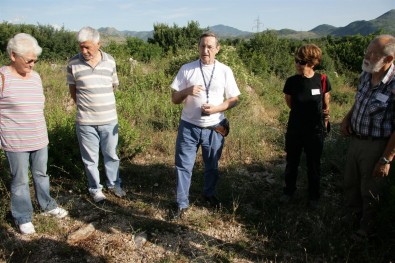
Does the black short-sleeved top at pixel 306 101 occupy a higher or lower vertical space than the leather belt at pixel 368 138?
higher

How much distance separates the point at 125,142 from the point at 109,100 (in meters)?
1.30

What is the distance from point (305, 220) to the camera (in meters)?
3.33

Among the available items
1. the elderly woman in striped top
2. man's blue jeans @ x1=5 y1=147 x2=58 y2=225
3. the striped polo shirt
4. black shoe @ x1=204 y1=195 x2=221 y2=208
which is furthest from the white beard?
man's blue jeans @ x1=5 y1=147 x2=58 y2=225

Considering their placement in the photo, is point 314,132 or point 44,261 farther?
point 314,132

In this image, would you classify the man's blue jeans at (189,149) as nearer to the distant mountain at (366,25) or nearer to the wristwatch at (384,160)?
the wristwatch at (384,160)

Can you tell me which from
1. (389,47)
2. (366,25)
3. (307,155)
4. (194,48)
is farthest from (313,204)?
(366,25)

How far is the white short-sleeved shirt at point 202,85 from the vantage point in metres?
3.08

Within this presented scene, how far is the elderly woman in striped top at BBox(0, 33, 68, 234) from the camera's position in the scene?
271 cm

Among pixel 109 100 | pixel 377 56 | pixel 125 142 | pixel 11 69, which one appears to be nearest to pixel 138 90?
pixel 125 142

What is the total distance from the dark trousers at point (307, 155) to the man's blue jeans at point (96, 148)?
6.37 feet

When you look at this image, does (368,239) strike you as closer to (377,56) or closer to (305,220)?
(305,220)

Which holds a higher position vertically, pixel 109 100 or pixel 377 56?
pixel 377 56

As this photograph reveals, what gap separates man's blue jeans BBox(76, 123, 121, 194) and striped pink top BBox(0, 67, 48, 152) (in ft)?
1.64

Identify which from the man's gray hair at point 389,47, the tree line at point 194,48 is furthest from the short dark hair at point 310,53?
the tree line at point 194,48
